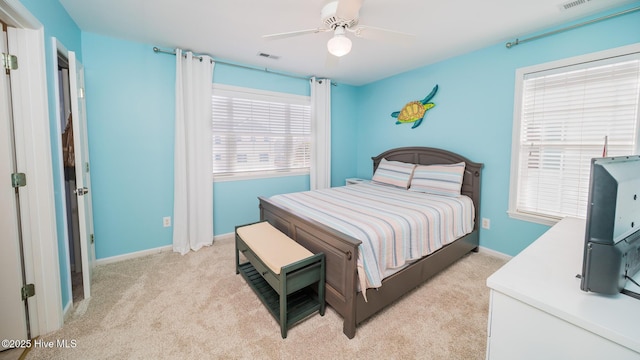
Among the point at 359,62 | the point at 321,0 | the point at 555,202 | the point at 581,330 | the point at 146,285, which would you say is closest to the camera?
the point at 581,330

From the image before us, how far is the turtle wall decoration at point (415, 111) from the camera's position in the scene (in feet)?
11.7

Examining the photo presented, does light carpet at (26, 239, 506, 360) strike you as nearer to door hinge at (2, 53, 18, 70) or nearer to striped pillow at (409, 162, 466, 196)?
striped pillow at (409, 162, 466, 196)

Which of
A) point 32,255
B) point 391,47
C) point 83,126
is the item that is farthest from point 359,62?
point 32,255

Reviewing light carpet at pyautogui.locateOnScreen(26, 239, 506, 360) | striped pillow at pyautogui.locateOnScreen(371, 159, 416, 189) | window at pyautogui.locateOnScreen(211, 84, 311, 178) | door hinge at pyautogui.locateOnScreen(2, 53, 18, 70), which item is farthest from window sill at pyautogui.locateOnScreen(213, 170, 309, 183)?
door hinge at pyautogui.locateOnScreen(2, 53, 18, 70)

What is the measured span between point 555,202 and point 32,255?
4.40m

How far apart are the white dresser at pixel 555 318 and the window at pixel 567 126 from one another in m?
1.92

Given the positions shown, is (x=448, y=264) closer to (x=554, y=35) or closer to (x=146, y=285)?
(x=554, y=35)

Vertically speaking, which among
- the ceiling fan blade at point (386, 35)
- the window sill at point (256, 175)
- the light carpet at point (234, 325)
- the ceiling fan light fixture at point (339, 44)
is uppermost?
the ceiling fan blade at point (386, 35)

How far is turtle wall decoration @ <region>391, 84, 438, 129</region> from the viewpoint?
3.57m

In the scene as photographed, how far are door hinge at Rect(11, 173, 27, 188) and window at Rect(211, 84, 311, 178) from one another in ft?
6.17

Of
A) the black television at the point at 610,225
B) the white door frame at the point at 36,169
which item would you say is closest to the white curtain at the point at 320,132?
the white door frame at the point at 36,169

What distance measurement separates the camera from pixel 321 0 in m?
1.97

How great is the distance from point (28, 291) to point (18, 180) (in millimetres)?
746

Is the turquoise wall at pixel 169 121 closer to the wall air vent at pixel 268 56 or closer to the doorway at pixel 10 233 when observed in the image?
the wall air vent at pixel 268 56
